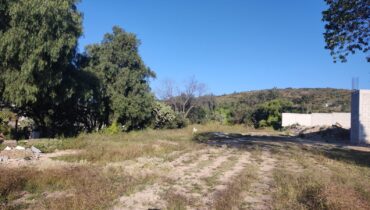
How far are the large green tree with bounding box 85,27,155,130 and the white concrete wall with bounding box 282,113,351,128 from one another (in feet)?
67.7

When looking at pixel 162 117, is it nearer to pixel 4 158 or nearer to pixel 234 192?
pixel 4 158

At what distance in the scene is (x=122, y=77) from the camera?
31.1m

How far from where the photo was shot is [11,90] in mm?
17156

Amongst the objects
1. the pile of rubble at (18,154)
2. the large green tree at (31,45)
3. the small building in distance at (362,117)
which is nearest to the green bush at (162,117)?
the small building in distance at (362,117)

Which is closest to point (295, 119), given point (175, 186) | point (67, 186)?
point (175, 186)

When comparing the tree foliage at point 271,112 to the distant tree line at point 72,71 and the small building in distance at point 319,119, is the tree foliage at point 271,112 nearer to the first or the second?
the small building in distance at point 319,119

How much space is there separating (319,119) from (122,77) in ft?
81.7

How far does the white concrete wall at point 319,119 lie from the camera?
38500 mm

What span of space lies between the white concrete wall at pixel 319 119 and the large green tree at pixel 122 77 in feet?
67.7

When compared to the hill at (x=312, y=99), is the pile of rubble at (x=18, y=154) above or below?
below

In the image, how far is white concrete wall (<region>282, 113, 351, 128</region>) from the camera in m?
38.5

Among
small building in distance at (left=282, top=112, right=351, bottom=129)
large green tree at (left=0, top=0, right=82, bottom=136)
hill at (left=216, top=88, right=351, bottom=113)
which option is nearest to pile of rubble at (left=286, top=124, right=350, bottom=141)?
small building in distance at (left=282, top=112, right=351, bottom=129)

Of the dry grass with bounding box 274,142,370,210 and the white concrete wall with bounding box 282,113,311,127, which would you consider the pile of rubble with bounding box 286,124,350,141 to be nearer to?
the white concrete wall with bounding box 282,113,311,127

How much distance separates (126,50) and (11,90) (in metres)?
16.4
